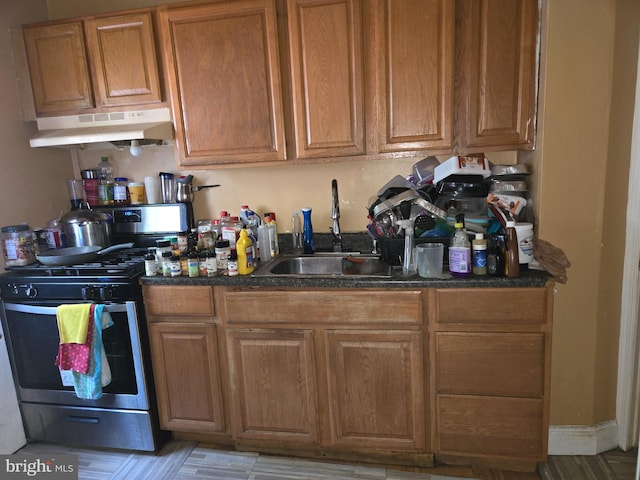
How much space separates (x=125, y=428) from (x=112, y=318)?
587 mm

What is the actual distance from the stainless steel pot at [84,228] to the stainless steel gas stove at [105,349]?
0.83 ft

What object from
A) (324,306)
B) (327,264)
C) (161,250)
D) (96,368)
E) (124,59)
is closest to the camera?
(324,306)

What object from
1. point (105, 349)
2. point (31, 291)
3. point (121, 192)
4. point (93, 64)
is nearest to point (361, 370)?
point (105, 349)

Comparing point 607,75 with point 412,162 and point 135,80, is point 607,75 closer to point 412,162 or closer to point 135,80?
point 412,162

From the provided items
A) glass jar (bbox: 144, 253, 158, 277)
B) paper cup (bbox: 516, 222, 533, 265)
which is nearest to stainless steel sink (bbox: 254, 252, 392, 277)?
glass jar (bbox: 144, 253, 158, 277)

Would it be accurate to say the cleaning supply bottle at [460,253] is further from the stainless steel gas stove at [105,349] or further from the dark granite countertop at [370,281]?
the stainless steel gas stove at [105,349]

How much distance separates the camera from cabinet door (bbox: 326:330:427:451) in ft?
5.81

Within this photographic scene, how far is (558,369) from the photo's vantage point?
6.12ft

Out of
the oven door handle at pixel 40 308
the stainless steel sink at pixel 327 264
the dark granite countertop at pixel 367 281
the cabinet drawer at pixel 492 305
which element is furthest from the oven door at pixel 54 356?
the cabinet drawer at pixel 492 305

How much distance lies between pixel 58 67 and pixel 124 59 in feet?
1.29

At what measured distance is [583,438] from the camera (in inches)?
73.9

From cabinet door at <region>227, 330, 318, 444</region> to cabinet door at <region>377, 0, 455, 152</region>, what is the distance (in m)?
1.07

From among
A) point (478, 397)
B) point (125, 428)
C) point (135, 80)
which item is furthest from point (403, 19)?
point (125, 428)

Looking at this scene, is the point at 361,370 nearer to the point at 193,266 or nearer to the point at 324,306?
the point at 324,306
